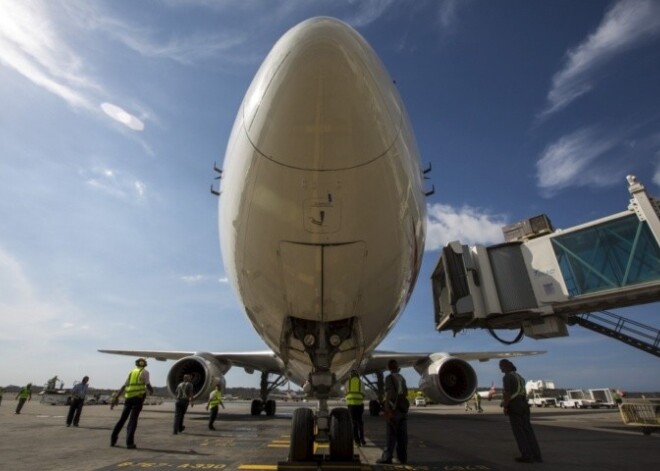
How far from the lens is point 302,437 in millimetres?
4109

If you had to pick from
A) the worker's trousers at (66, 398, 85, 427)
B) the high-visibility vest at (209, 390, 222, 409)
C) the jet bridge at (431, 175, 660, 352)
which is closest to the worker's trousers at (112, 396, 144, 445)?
the high-visibility vest at (209, 390, 222, 409)

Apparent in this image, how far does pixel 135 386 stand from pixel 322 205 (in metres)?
5.70

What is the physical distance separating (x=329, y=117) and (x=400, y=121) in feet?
2.65

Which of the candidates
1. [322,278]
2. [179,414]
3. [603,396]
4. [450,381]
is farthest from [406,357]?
[603,396]

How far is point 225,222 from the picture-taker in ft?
13.4

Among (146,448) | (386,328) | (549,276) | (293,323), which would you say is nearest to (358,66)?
(293,323)

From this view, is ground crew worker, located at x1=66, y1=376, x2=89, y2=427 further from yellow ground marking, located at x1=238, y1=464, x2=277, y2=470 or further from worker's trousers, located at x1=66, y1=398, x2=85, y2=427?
yellow ground marking, located at x1=238, y1=464, x2=277, y2=470

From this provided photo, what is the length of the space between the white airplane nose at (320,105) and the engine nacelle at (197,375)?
9026 millimetres

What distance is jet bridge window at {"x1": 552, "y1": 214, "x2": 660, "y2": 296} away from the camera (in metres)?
12.3

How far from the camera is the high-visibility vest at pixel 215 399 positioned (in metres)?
10.1

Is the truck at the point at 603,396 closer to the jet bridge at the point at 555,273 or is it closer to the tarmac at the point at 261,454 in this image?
the jet bridge at the point at 555,273

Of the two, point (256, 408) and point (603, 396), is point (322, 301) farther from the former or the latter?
point (603, 396)

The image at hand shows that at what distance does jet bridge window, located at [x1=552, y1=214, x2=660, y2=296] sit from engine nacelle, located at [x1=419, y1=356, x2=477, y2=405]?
7591mm

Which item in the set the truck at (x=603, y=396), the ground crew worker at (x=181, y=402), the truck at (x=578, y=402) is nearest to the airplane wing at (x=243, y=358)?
the ground crew worker at (x=181, y=402)
